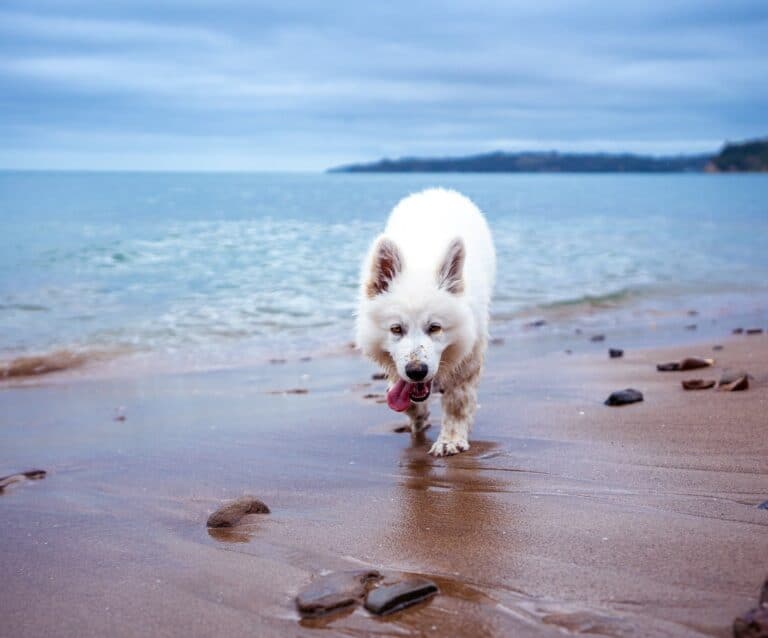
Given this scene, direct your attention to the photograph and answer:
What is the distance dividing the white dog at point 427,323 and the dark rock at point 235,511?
118cm

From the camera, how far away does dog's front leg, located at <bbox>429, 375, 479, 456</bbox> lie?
5.25 metres

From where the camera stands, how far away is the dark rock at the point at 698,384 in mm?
6246

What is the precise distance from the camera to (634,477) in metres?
4.27

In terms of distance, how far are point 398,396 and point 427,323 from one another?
0.52 metres

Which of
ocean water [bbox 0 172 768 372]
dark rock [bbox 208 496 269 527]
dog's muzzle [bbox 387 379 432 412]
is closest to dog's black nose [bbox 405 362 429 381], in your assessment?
dog's muzzle [bbox 387 379 432 412]

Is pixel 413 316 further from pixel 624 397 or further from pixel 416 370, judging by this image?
pixel 624 397

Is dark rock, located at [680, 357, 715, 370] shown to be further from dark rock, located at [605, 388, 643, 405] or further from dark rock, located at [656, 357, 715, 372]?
dark rock, located at [605, 388, 643, 405]

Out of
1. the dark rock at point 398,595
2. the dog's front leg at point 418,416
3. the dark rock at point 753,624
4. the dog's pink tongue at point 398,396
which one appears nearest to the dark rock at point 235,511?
the dark rock at point 398,595

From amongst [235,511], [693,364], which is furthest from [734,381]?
[235,511]

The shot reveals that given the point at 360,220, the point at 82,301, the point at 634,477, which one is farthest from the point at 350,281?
the point at 360,220

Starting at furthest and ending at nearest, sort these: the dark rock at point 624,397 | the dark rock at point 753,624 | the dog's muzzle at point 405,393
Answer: the dark rock at point 624,397, the dog's muzzle at point 405,393, the dark rock at point 753,624

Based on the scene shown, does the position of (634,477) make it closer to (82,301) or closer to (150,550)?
(150,550)

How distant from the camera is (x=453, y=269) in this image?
16.9 ft

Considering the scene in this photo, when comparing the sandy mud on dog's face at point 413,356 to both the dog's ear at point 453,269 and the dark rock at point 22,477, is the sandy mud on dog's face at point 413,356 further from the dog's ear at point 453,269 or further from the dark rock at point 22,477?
the dark rock at point 22,477
